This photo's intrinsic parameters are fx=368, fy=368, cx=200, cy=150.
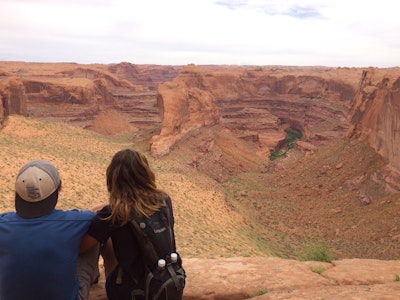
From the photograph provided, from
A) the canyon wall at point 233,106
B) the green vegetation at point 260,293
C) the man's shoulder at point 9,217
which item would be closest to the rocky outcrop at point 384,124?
the canyon wall at point 233,106

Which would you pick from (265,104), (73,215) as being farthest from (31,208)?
(265,104)

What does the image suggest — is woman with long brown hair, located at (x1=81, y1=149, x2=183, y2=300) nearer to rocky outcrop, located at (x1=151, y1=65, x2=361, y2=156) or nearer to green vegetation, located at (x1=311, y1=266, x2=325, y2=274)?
green vegetation, located at (x1=311, y1=266, x2=325, y2=274)

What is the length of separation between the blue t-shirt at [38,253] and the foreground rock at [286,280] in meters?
1.75

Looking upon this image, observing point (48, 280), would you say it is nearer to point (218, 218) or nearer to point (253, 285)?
point (253, 285)

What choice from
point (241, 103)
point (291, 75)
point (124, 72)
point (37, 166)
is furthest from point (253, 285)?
point (124, 72)

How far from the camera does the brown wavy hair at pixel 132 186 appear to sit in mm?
3543

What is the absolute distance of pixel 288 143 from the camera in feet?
181

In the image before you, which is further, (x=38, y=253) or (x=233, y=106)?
(x=233, y=106)

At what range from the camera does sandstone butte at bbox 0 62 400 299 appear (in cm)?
546

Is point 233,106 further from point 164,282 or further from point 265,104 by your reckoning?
point 164,282

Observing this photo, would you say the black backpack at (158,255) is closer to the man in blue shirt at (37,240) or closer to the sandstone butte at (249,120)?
the man in blue shirt at (37,240)

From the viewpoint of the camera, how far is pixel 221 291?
17.2 feet

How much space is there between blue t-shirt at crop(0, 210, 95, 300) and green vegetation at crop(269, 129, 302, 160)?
45.4 m

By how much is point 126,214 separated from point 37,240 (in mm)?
776
